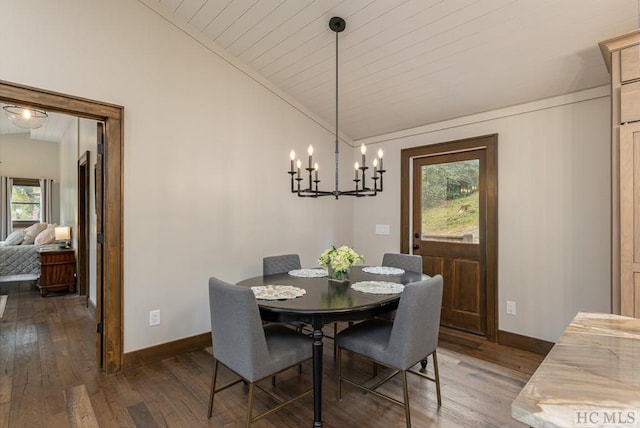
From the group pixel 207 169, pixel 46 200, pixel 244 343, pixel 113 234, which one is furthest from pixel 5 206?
pixel 244 343

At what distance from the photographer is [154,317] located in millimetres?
2859

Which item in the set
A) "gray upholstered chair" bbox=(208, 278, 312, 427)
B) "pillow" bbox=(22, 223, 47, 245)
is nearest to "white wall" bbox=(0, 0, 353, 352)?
"gray upholstered chair" bbox=(208, 278, 312, 427)

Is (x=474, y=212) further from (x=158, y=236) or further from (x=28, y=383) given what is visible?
(x=28, y=383)

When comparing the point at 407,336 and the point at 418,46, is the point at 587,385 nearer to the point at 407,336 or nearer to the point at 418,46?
the point at 407,336

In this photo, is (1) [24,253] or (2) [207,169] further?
(1) [24,253]

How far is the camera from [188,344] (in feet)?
10.00

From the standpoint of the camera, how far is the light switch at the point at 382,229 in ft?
13.7

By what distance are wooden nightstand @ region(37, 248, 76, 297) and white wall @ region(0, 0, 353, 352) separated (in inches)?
130

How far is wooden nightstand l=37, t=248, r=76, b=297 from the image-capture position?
4883 millimetres

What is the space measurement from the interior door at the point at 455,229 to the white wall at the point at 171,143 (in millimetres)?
1681

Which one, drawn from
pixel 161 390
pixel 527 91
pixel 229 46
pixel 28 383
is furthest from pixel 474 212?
pixel 28 383

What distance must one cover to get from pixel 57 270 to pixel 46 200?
12.4ft

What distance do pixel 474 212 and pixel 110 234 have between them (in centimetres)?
346

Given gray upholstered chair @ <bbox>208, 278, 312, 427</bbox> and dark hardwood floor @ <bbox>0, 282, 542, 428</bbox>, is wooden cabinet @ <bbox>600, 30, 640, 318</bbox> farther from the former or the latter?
gray upholstered chair @ <bbox>208, 278, 312, 427</bbox>
